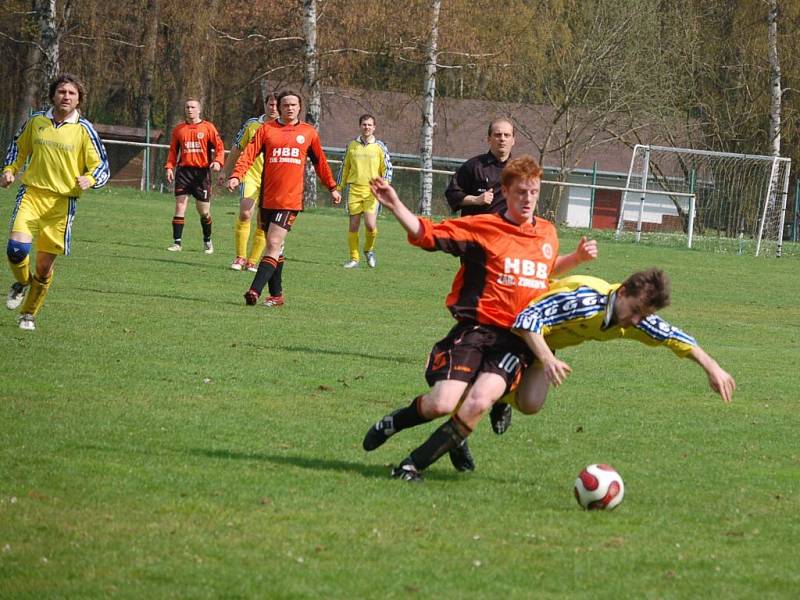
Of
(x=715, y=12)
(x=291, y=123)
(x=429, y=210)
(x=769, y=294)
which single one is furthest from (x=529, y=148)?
(x=291, y=123)

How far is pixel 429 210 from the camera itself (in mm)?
39531

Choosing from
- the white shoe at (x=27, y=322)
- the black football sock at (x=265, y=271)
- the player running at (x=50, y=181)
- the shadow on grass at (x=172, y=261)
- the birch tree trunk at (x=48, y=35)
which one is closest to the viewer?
the white shoe at (x=27, y=322)

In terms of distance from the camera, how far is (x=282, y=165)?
45.8ft

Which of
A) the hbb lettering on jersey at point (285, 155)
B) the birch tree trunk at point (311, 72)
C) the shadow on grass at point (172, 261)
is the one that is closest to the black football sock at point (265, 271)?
the hbb lettering on jersey at point (285, 155)

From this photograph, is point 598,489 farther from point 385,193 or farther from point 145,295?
point 145,295

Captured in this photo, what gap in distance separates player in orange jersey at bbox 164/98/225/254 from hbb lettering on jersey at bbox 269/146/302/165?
19.4 ft

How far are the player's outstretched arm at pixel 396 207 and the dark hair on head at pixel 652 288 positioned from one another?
1.12 metres

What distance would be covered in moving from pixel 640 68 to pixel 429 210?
35.4 ft

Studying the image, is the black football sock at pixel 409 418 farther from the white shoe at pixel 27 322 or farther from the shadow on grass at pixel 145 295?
the shadow on grass at pixel 145 295

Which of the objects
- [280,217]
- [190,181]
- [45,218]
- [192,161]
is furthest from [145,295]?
[192,161]

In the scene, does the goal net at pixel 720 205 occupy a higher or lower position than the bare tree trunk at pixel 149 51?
lower

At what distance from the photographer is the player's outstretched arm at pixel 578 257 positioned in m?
6.94

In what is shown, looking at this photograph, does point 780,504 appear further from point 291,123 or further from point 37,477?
point 291,123

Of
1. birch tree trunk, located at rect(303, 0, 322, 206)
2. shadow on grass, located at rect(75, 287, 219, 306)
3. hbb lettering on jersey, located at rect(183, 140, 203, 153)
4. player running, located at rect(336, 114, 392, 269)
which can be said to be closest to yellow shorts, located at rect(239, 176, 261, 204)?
player running, located at rect(336, 114, 392, 269)
